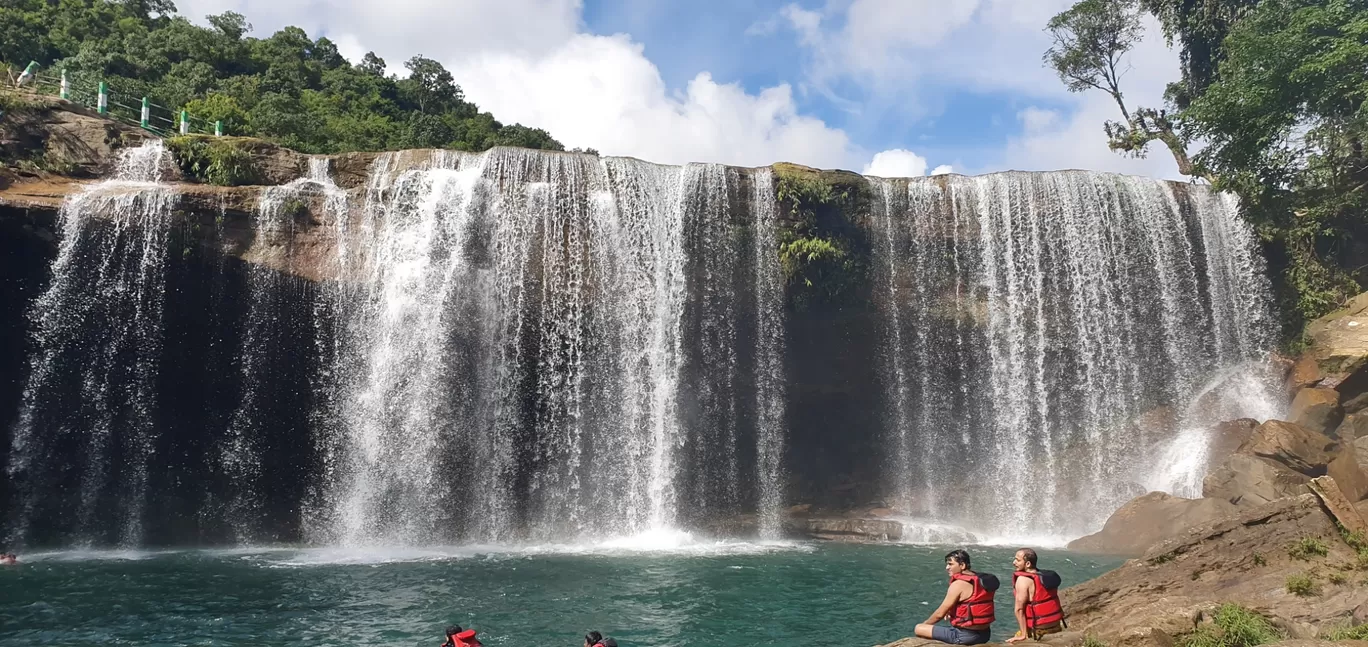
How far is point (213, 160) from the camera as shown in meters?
22.9

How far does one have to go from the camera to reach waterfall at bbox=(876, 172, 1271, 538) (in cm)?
2395

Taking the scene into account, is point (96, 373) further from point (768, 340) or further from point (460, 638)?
point (460, 638)

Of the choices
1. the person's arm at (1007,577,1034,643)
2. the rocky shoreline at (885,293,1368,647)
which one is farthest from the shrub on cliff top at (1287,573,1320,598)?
the person's arm at (1007,577,1034,643)

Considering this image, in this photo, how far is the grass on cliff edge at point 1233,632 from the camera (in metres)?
6.74

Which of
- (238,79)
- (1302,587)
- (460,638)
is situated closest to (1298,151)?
(1302,587)

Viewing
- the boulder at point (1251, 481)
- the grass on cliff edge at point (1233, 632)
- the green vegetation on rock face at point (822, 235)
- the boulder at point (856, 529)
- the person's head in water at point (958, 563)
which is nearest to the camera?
the grass on cliff edge at point (1233, 632)

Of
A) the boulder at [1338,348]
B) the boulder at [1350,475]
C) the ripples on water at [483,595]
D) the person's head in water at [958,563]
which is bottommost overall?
the ripples on water at [483,595]

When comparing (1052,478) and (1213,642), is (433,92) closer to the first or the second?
(1052,478)

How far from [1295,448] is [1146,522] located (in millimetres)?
3212

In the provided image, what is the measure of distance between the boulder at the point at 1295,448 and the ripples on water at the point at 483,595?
172 inches

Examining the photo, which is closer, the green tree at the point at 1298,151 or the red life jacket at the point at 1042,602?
the red life jacket at the point at 1042,602

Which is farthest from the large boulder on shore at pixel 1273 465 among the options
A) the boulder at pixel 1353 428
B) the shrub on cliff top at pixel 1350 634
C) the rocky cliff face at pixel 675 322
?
the shrub on cliff top at pixel 1350 634

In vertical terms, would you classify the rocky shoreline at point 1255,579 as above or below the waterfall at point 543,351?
below

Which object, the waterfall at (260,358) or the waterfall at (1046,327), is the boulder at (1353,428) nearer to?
the waterfall at (1046,327)
